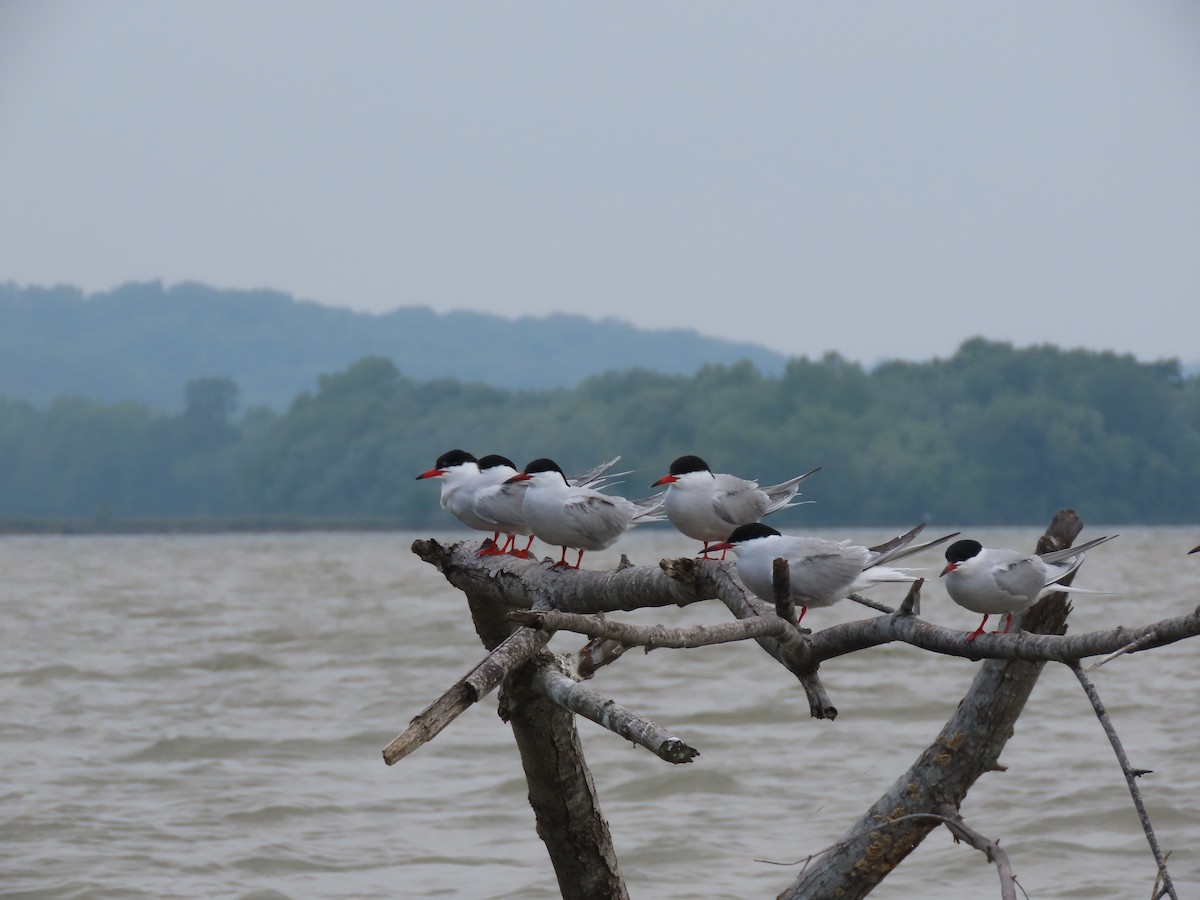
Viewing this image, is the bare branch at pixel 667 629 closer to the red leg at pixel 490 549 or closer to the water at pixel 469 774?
the red leg at pixel 490 549

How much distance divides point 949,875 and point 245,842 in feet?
19.4

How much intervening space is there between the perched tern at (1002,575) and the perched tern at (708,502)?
32.9 inches

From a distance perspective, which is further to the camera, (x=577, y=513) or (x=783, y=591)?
(x=577, y=513)

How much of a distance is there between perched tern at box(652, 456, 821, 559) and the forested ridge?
7979 cm

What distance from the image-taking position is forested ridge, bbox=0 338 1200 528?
98125mm

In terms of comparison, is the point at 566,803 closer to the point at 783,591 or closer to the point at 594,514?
the point at 594,514

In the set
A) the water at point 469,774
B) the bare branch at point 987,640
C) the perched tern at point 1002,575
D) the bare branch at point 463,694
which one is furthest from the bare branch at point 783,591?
the water at point 469,774

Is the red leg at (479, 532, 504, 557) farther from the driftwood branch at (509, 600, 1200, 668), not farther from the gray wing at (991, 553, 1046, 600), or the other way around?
the gray wing at (991, 553, 1046, 600)

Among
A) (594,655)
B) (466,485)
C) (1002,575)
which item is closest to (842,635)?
(1002,575)

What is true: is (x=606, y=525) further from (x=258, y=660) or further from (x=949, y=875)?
(x=258, y=660)

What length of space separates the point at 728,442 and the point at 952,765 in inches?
3874

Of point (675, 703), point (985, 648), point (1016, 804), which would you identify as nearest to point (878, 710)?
point (675, 703)

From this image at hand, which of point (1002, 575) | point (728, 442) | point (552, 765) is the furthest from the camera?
point (728, 442)

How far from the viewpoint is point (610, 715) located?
16.0 ft
